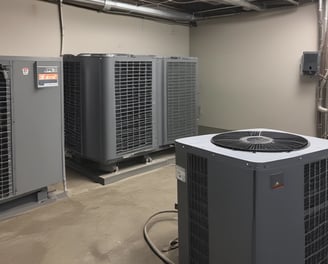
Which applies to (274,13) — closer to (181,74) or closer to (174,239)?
(181,74)

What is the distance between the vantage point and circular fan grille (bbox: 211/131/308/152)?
1.64m

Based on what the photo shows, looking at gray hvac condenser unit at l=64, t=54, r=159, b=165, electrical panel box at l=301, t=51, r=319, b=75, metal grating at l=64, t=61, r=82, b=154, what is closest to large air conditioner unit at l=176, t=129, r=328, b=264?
gray hvac condenser unit at l=64, t=54, r=159, b=165

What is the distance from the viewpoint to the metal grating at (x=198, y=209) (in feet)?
5.58

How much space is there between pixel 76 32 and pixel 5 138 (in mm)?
1785

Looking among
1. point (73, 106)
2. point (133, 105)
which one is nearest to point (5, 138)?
point (73, 106)

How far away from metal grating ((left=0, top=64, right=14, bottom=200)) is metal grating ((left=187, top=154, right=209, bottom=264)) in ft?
5.40

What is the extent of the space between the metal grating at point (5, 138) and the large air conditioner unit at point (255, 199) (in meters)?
1.56

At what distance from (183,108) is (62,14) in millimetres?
1838

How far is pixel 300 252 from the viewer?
1572 millimetres

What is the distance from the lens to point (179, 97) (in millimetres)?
4289

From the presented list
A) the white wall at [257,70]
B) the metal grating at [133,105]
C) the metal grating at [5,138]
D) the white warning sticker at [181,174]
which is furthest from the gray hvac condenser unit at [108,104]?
the white warning sticker at [181,174]

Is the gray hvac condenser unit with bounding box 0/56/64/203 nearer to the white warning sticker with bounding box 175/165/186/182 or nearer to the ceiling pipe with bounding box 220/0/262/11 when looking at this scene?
Result: the white warning sticker with bounding box 175/165/186/182

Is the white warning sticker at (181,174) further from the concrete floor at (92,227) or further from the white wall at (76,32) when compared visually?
the white wall at (76,32)

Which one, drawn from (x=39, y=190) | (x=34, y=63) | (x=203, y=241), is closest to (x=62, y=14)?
(x=34, y=63)
